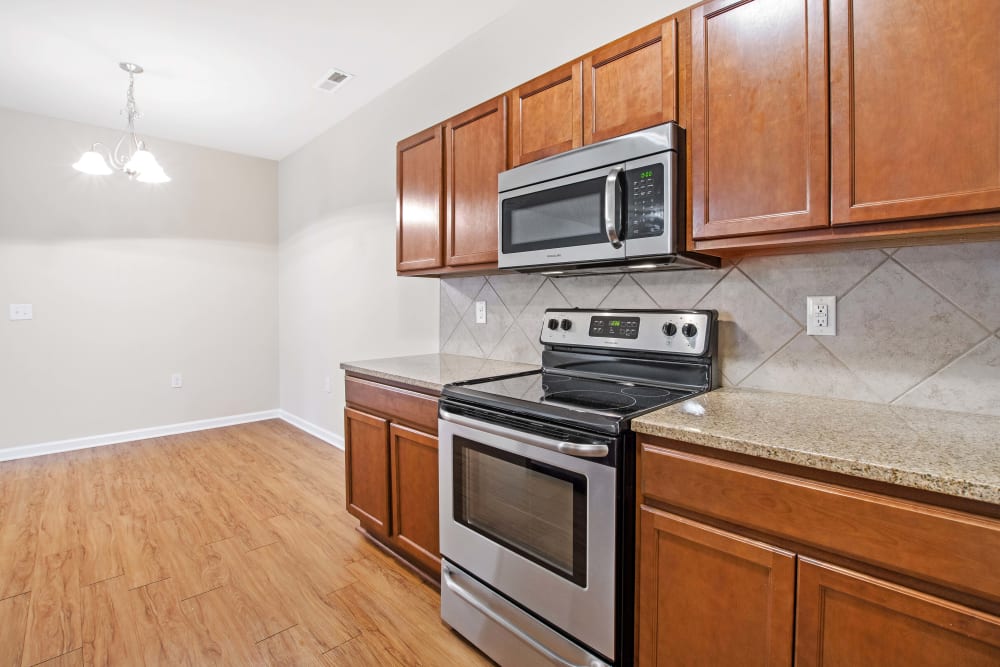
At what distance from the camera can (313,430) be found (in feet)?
14.1

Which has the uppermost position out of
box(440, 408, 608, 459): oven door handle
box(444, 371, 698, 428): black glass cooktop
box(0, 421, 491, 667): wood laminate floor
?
box(444, 371, 698, 428): black glass cooktop

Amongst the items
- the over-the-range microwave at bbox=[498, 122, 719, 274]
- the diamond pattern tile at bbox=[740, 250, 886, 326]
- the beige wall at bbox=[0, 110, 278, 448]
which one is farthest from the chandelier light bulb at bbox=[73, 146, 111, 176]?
the diamond pattern tile at bbox=[740, 250, 886, 326]

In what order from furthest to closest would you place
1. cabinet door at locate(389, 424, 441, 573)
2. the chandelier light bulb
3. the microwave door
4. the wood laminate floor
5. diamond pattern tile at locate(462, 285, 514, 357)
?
the chandelier light bulb, diamond pattern tile at locate(462, 285, 514, 357), cabinet door at locate(389, 424, 441, 573), the wood laminate floor, the microwave door

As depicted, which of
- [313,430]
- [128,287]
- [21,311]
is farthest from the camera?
[313,430]

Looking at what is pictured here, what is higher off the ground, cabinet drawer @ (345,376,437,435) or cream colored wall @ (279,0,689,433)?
cream colored wall @ (279,0,689,433)

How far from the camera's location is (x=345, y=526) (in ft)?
8.46

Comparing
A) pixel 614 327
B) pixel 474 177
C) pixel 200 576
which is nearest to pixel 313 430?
pixel 200 576

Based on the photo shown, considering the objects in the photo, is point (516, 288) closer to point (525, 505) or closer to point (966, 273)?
point (525, 505)

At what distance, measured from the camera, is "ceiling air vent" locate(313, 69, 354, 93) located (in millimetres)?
3076

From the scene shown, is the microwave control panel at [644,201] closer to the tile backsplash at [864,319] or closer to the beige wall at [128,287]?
the tile backsplash at [864,319]

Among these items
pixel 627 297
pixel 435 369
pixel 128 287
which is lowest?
pixel 435 369

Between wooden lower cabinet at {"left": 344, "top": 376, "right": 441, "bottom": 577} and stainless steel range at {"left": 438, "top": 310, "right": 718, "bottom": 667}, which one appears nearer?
stainless steel range at {"left": 438, "top": 310, "right": 718, "bottom": 667}

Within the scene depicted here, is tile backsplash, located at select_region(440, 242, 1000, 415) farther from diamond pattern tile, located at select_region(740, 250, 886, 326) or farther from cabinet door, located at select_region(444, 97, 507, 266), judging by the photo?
cabinet door, located at select_region(444, 97, 507, 266)

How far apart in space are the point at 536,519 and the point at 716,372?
0.80 metres
